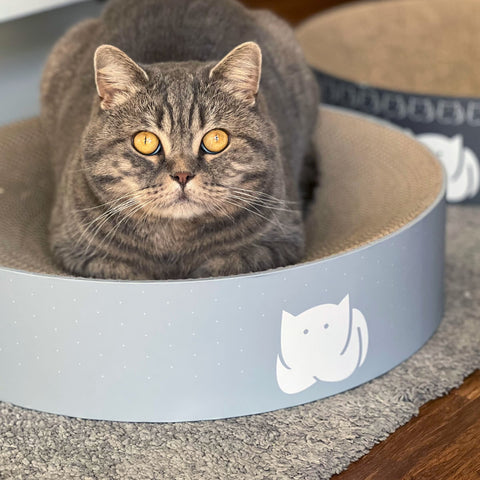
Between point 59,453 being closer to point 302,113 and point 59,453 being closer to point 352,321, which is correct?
point 352,321

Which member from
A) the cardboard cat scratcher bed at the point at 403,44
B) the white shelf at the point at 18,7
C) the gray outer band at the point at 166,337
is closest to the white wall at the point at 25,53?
the white shelf at the point at 18,7

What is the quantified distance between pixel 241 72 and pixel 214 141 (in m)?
0.14

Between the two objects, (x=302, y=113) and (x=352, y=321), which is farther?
(x=302, y=113)

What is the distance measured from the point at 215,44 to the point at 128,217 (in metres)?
0.54

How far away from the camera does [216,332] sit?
5.22 ft

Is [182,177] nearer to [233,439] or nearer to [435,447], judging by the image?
[233,439]

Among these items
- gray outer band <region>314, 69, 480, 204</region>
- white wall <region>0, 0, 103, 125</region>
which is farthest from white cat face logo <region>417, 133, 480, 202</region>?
white wall <region>0, 0, 103, 125</region>

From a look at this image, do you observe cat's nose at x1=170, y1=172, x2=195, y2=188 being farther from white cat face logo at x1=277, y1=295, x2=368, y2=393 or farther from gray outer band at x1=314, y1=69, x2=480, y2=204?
gray outer band at x1=314, y1=69, x2=480, y2=204

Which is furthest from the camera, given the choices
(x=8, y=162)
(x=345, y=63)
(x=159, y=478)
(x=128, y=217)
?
(x=345, y=63)

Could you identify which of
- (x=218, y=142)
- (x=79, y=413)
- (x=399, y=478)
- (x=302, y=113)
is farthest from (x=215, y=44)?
(x=399, y=478)

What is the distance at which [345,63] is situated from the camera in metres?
3.09

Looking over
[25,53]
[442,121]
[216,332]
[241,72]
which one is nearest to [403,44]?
[442,121]

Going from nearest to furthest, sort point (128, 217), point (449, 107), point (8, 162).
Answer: point (128, 217) < point (8, 162) < point (449, 107)

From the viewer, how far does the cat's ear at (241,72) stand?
1609 millimetres
